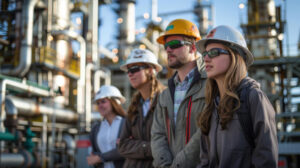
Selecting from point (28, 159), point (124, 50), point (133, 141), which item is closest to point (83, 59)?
point (124, 50)

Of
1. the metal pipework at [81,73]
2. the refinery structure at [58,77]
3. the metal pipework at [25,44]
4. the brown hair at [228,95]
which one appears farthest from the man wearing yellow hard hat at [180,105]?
the metal pipework at [81,73]

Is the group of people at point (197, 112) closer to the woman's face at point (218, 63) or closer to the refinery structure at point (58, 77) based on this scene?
Result: the woman's face at point (218, 63)

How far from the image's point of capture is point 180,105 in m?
2.78

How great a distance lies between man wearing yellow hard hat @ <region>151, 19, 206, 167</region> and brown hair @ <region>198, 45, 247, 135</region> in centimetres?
31

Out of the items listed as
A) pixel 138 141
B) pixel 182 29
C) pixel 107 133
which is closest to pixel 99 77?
pixel 107 133

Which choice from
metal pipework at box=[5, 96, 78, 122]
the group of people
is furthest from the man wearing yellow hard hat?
metal pipework at box=[5, 96, 78, 122]

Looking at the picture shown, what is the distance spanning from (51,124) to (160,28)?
1447 centimetres

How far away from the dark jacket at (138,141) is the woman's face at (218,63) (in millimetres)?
1353

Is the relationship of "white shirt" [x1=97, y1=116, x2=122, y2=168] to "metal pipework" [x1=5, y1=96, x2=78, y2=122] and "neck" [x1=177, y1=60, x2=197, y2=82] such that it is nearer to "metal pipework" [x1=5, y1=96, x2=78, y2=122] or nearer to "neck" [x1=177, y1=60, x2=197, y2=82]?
"neck" [x1=177, y1=60, x2=197, y2=82]

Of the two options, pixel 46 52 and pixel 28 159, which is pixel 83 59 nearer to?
pixel 46 52

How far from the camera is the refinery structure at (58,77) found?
1077 centimetres

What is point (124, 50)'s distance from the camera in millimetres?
24125

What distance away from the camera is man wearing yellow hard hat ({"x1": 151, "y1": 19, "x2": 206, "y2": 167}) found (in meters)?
2.70

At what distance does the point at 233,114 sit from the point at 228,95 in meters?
0.12
